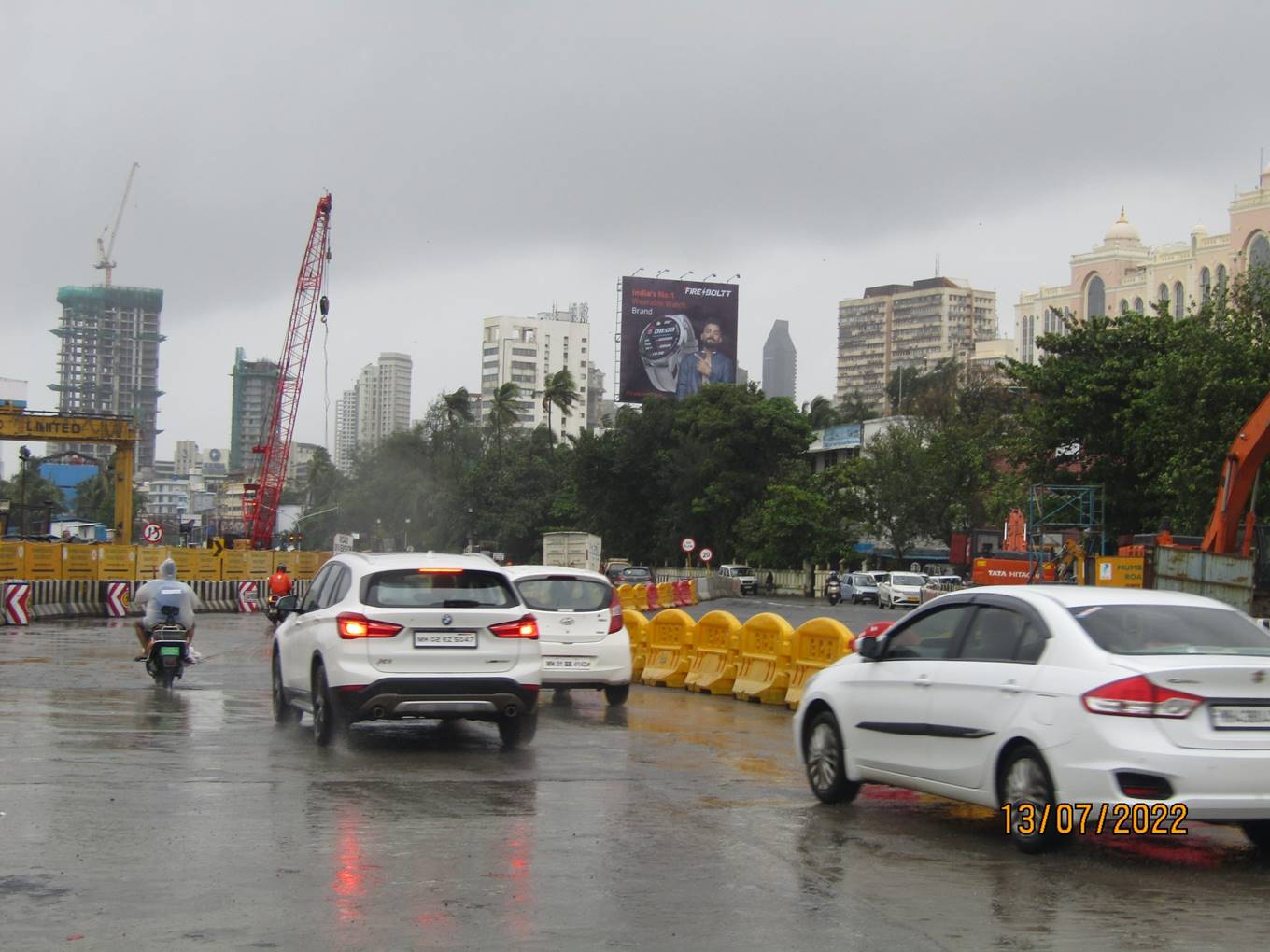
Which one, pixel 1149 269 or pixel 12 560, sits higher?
pixel 1149 269

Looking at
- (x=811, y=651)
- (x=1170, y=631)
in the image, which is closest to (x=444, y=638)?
(x=1170, y=631)

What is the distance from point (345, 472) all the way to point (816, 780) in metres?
162

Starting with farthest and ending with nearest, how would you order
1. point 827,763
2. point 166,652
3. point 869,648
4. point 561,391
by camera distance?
point 561,391 → point 166,652 → point 827,763 → point 869,648

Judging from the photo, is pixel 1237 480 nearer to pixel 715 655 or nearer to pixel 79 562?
pixel 715 655

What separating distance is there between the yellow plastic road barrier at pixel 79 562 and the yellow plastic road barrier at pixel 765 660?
89.2 feet

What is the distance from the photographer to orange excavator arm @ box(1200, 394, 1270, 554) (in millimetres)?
32219

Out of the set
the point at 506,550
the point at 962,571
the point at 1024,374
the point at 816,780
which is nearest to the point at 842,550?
the point at 962,571

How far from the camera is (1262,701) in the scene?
791cm

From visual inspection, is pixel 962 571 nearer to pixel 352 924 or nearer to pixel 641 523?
pixel 641 523

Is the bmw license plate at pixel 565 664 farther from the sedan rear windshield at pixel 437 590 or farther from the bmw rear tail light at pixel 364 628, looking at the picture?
the bmw rear tail light at pixel 364 628

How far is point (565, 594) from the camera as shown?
58.4 feet

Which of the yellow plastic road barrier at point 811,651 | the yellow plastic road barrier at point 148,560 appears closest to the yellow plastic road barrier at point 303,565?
the yellow plastic road barrier at point 148,560

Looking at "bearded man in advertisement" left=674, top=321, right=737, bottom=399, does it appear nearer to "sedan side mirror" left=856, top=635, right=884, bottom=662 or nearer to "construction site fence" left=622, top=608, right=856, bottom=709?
"construction site fence" left=622, top=608, right=856, bottom=709
